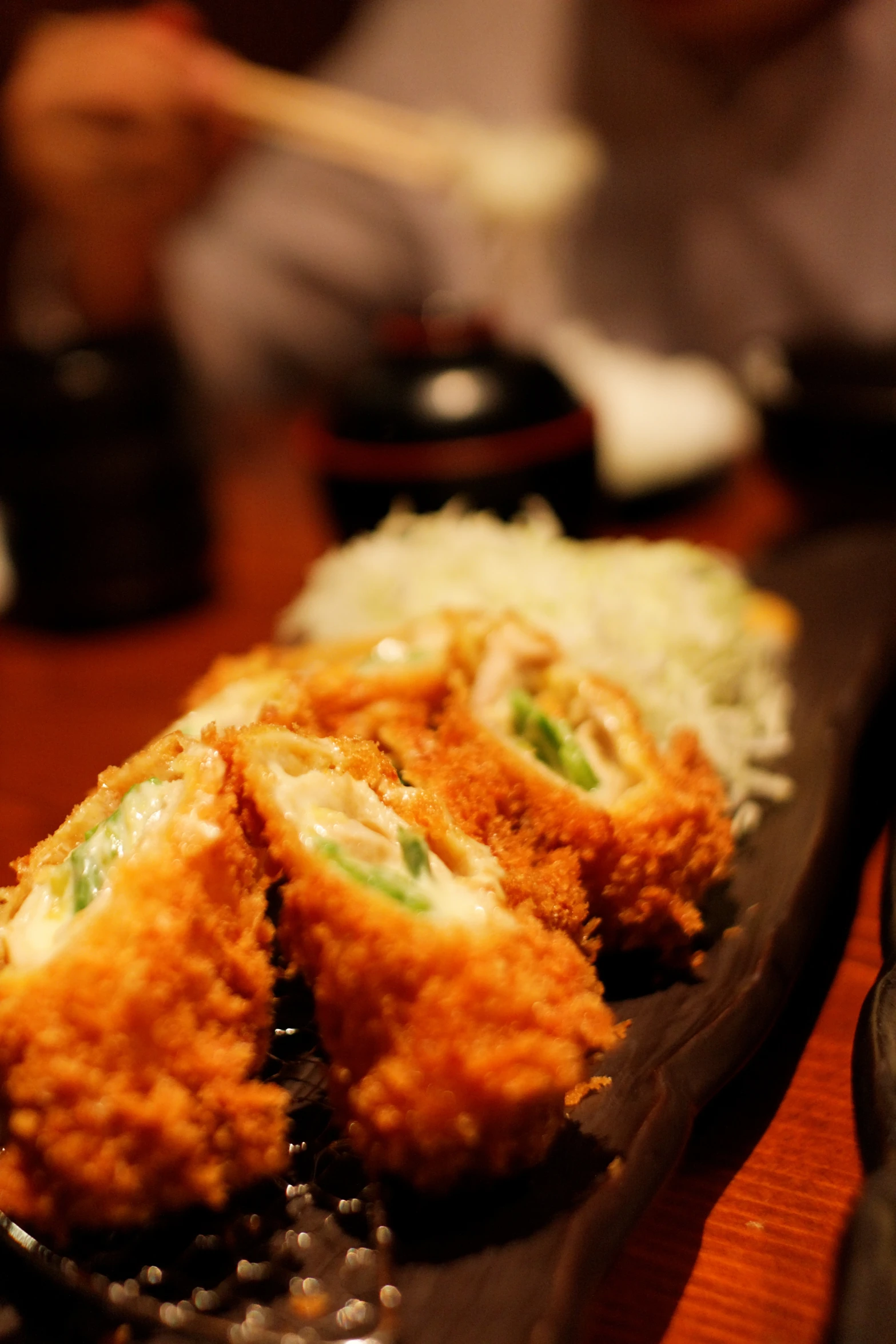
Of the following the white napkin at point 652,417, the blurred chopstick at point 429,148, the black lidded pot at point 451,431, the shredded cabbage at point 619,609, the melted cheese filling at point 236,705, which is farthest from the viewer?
the blurred chopstick at point 429,148

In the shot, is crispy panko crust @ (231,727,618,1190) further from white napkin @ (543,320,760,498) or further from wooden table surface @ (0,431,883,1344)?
white napkin @ (543,320,760,498)

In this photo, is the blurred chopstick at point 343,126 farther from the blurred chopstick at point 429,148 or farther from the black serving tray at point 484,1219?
the black serving tray at point 484,1219

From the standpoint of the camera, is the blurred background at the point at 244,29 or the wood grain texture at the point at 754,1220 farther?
the blurred background at the point at 244,29

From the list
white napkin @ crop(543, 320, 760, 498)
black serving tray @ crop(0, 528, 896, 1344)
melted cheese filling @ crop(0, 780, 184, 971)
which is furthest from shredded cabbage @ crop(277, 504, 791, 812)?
melted cheese filling @ crop(0, 780, 184, 971)

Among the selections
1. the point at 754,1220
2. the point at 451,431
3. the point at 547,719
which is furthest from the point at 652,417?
the point at 754,1220

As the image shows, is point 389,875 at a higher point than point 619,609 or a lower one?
higher

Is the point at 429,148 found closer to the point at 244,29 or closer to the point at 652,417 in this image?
the point at 652,417

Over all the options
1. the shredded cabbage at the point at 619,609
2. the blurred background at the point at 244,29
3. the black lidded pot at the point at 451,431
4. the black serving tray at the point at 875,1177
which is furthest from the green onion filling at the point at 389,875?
the blurred background at the point at 244,29
